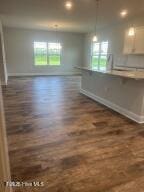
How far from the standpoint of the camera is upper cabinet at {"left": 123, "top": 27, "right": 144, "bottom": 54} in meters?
5.23

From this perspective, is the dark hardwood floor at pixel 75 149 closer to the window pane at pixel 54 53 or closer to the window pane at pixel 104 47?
the window pane at pixel 104 47

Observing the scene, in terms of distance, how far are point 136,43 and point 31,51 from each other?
6.12m

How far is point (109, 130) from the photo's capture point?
2902mm

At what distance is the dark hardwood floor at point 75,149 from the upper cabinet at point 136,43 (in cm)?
278

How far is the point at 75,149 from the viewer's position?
7.57 ft

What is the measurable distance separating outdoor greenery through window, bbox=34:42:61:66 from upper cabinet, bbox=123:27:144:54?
5090 mm

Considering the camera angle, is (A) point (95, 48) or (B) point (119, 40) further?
(A) point (95, 48)

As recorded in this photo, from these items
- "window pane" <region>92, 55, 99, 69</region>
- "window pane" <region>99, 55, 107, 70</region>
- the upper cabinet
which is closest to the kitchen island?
the upper cabinet

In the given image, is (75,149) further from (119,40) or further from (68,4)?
(119,40)

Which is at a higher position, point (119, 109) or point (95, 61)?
→ point (95, 61)

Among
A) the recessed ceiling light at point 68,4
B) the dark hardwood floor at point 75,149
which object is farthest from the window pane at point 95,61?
the dark hardwood floor at point 75,149

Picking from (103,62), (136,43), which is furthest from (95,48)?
(136,43)

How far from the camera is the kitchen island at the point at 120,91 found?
321 cm

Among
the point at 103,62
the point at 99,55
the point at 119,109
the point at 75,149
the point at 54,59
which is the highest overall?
the point at 99,55
